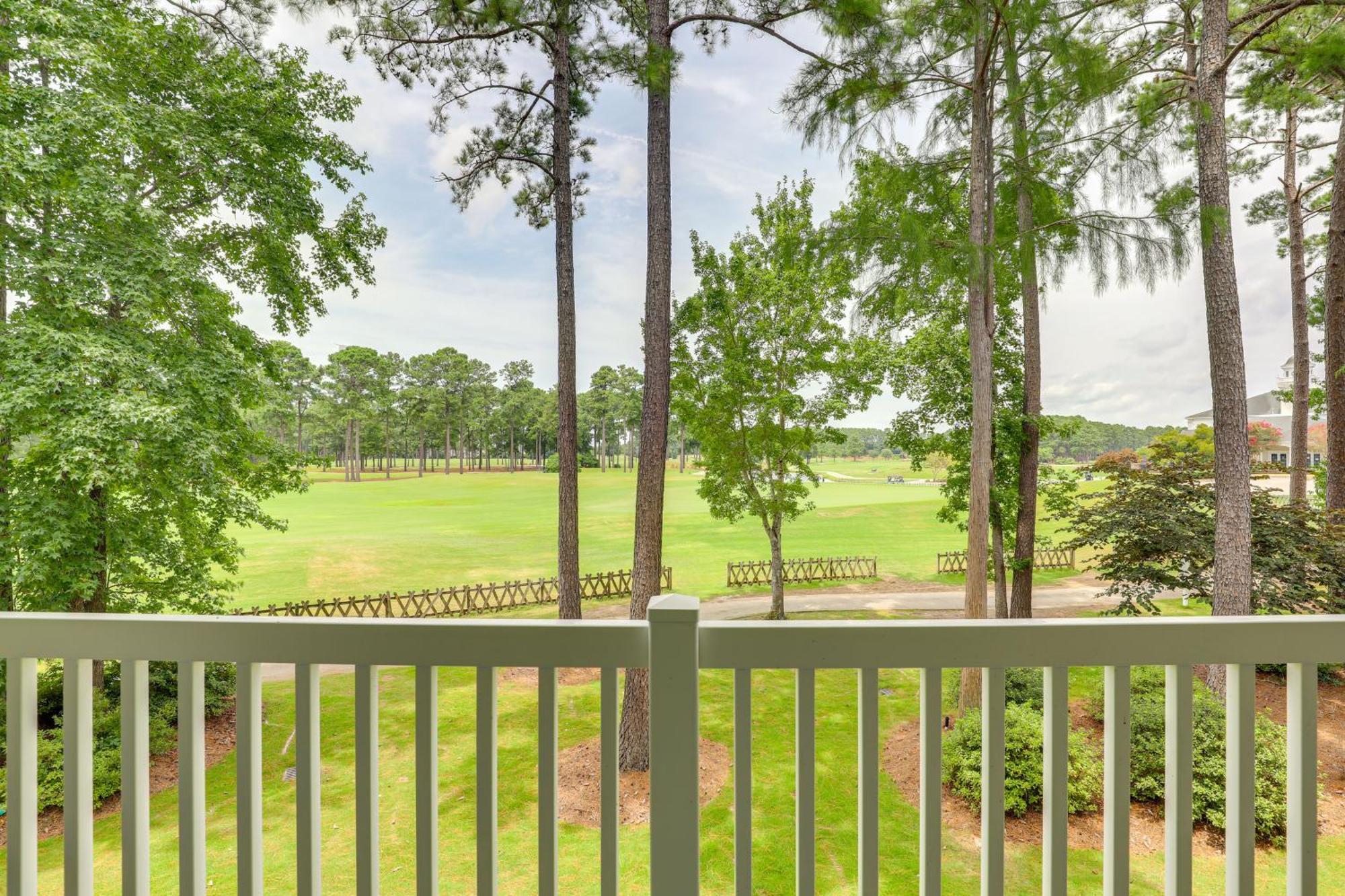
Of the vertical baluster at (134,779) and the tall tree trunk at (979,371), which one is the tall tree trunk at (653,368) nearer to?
the tall tree trunk at (979,371)

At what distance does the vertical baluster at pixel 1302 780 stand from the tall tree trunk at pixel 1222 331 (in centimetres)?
431

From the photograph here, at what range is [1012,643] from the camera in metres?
0.97

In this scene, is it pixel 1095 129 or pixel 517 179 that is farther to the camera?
pixel 517 179

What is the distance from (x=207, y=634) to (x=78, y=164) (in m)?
5.88

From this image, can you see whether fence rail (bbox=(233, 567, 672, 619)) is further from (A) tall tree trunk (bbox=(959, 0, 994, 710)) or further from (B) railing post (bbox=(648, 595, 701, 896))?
(B) railing post (bbox=(648, 595, 701, 896))

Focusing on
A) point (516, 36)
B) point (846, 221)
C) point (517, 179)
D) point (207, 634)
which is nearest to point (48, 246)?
point (517, 179)

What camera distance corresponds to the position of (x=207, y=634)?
1.02m

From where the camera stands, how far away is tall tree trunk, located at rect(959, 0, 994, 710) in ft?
14.9

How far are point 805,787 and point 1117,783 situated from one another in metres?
0.59

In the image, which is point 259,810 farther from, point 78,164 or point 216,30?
point 216,30

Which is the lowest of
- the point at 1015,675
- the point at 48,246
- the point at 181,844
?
the point at 1015,675

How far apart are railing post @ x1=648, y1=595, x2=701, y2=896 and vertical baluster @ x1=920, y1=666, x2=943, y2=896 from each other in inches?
16.4

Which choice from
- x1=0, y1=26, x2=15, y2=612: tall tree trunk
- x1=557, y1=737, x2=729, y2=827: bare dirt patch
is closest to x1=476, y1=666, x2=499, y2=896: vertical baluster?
x1=557, y1=737, x2=729, y2=827: bare dirt patch

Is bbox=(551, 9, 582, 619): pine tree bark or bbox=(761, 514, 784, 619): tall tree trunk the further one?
bbox=(761, 514, 784, 619): tall tree trunk
